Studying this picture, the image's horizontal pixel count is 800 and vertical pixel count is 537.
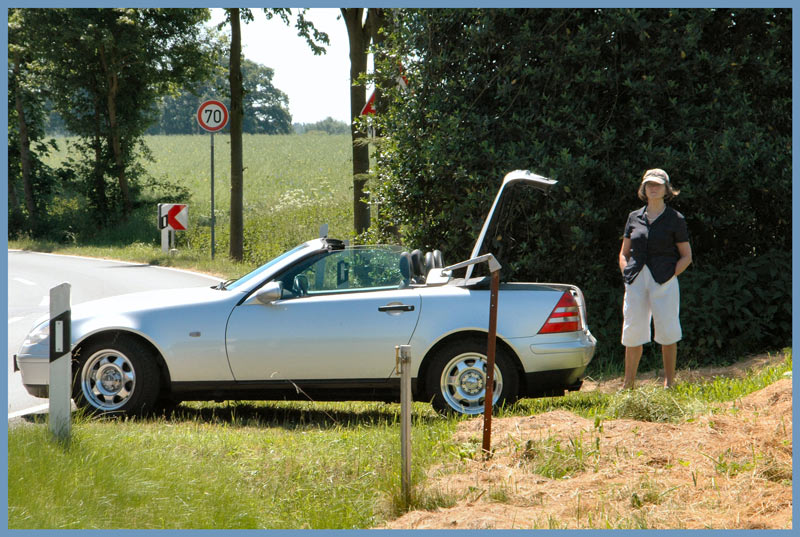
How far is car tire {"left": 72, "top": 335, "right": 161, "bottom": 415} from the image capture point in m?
6.90

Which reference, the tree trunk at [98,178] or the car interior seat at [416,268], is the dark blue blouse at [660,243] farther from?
the tree trunk at [98,178]

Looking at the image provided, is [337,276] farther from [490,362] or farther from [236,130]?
[236,130]

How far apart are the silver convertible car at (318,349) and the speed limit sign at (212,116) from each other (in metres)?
13.7

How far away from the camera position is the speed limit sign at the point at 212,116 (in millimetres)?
20188

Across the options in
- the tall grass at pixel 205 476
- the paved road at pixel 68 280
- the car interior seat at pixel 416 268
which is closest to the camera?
the tall grass at pixel 205 476

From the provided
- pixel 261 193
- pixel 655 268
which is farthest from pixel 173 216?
pixel 261 193

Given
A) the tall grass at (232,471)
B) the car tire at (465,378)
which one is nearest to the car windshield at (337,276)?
the car tire at (465,378)

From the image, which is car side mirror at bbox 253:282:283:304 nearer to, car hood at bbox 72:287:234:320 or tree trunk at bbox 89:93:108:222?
car hood at bbox 72:287:234:320

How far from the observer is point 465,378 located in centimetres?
688

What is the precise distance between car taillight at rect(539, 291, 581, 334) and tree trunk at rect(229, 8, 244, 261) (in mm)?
16609

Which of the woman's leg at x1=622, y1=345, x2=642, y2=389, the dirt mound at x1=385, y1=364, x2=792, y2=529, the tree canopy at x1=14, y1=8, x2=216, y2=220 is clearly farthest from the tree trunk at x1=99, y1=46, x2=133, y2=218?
the dirt mound at x1=385, y1=364, x2=792, y2=529

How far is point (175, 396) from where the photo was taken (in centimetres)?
705

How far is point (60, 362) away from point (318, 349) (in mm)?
1996

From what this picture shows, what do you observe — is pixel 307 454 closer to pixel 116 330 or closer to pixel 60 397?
pixel 60 397
